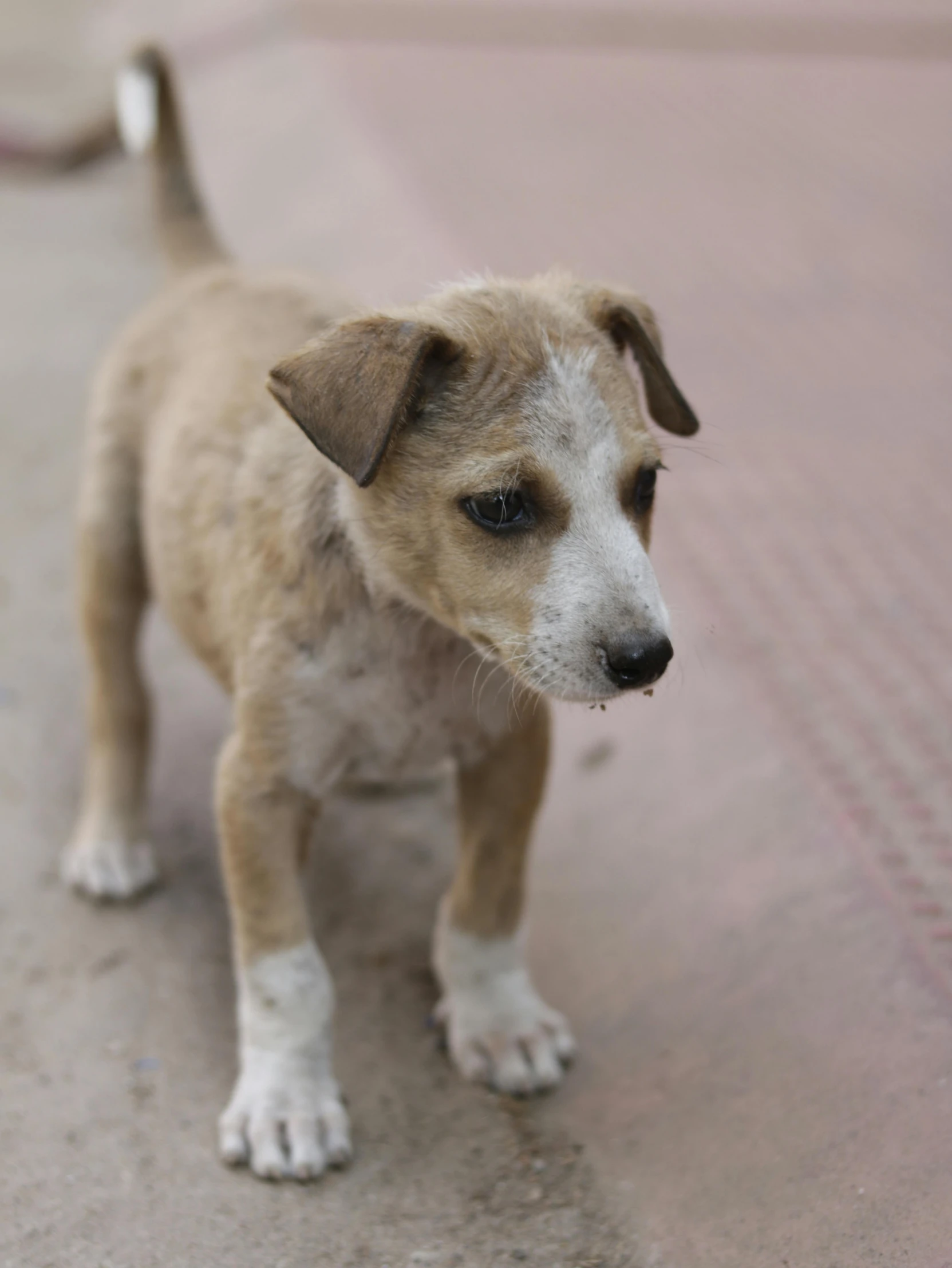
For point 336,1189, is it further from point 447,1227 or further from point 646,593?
point 646,593

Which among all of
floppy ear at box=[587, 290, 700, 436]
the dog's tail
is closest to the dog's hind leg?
the dog's tail

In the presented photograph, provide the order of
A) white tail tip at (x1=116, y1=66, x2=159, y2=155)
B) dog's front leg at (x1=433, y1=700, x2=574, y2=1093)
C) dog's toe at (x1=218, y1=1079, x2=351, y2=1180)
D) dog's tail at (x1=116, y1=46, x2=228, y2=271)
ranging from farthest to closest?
1. white tail tip at (x1=116, y1=66, x2=159, y2=155)
2. dog's tail at (x1=116, y1=46, x2=228, y2=271)
3. dog's front leg at (x1=433, y1=700, x2=574, y2=1093)
4. dog's toe at (x1=218, y1=1079, x2=351, y2=1180)

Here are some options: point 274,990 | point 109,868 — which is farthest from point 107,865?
point 274,990

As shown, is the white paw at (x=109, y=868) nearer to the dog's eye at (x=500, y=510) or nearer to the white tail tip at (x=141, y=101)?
the dog's eye at (x=500, y=510)

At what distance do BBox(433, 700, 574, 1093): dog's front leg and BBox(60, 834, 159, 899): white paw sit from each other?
1.22 metres

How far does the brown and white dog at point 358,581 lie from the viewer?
132 inches

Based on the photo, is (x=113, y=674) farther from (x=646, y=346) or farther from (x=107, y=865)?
(x=646, y=346)

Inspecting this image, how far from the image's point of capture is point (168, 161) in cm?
602

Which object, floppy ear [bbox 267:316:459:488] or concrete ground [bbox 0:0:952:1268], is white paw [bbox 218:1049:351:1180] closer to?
concrete ground [bbox 0:0:952:1268]

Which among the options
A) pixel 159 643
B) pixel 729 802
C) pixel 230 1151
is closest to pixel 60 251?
pixel 159 643

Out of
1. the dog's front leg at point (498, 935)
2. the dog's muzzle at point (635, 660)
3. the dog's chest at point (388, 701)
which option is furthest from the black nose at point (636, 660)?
the dog's front leg at point (498, 935)

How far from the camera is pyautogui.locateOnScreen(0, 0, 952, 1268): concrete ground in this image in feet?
12.6

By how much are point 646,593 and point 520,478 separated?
39cm

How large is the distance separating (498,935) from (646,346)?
1.80 meters
